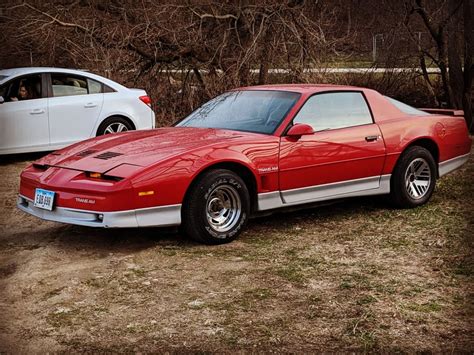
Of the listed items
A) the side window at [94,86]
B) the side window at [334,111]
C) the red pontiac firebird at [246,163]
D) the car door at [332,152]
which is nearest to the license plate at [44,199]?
the red pontiac firebird at [246,163]

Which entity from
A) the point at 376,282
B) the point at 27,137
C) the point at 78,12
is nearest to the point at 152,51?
the point at 78,12

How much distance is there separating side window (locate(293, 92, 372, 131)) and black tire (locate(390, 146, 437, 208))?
2.00 feet

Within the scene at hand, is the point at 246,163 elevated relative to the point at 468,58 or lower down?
lower down

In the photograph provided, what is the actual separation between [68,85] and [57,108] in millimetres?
479

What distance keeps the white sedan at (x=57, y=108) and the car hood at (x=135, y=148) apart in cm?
407

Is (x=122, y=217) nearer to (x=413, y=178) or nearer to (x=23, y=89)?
(x=413, y=178)

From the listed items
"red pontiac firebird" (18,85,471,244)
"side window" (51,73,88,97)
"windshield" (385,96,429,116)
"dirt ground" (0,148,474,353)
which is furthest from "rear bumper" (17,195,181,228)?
"side window" (51,73,88,97)

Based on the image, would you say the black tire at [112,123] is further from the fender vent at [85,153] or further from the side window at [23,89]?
the fender vent at [85,153]

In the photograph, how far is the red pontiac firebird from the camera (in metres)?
5.86

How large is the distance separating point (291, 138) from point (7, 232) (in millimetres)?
2785

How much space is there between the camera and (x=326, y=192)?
6.89 m

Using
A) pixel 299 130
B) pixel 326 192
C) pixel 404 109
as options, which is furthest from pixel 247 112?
pixel 404 109

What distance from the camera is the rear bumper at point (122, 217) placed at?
574 centimetres

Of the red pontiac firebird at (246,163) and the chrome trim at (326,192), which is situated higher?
the red pontiac firebird at (246,163)
